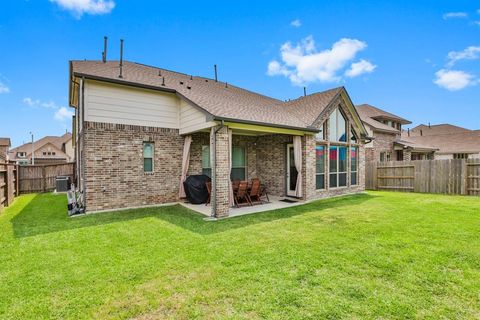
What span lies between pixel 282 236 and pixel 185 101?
20.7ft

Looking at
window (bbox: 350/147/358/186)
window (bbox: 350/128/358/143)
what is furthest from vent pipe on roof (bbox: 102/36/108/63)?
window (bbox: 350/147/358/186)

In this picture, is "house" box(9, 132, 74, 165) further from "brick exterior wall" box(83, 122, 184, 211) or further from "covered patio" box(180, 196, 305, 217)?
"covered patio" box(180, 196, 305, 217)

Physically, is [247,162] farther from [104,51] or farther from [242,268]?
[242,268]

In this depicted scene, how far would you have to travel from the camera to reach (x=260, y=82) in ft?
72.4

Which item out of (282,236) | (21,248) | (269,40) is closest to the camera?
(21,248)

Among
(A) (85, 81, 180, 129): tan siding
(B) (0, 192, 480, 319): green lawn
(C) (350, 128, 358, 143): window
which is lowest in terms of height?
(B) (0, 192, 480, 319): green lawn

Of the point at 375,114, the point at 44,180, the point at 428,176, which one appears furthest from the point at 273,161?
the point at 375,114

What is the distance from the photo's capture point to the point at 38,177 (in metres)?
14.9

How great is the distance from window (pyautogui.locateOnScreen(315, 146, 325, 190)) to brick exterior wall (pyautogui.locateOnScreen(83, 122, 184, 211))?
246 inches

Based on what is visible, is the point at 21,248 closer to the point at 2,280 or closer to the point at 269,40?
the point at 2,280

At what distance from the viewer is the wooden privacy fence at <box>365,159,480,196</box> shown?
12.4m

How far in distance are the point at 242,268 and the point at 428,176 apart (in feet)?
46.4

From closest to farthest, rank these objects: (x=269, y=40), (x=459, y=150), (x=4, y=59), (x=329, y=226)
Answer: (x=329, y=226) → (x=269, y=40) → (x=4, y=59) → (x=459, y=150)

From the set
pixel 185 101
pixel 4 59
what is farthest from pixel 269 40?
pixel 4 59
